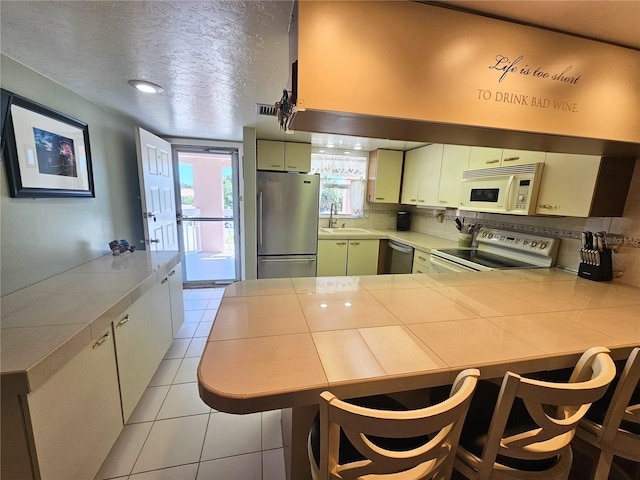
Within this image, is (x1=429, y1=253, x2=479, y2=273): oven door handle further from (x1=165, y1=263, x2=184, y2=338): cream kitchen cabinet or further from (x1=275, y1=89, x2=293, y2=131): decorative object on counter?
(x1=165, y1=263, x2=184, y2=338): cream kitchen cabinet

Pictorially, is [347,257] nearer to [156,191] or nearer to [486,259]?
[486,259]

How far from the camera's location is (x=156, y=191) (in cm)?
279

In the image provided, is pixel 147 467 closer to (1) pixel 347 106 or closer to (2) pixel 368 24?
(1) pixel 347 106

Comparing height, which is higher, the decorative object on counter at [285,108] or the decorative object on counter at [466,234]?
the decorative object on counter at [285,108]

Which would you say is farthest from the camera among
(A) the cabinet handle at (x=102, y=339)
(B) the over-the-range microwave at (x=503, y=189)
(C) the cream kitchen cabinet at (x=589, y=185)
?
(B) the over-the-range microwave at (x=503, y=189)

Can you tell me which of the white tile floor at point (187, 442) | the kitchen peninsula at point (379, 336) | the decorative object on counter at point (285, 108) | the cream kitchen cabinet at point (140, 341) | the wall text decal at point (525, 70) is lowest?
the white tile floor at point (187, 442)

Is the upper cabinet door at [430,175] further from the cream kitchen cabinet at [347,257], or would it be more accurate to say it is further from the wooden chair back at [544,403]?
the wooden chair back at [544,403]

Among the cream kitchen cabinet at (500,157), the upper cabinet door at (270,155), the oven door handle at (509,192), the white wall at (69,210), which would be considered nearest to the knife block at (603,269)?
the oven door handle at (509,192)

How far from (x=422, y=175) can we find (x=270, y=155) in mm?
1928

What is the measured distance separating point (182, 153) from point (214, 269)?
179 cm

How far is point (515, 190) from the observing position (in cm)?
202

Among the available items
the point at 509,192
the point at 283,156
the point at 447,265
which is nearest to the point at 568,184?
the point at 509,192

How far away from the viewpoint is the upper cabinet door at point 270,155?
10.7 ft

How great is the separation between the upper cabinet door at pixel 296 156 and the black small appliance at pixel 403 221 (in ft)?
5.42
